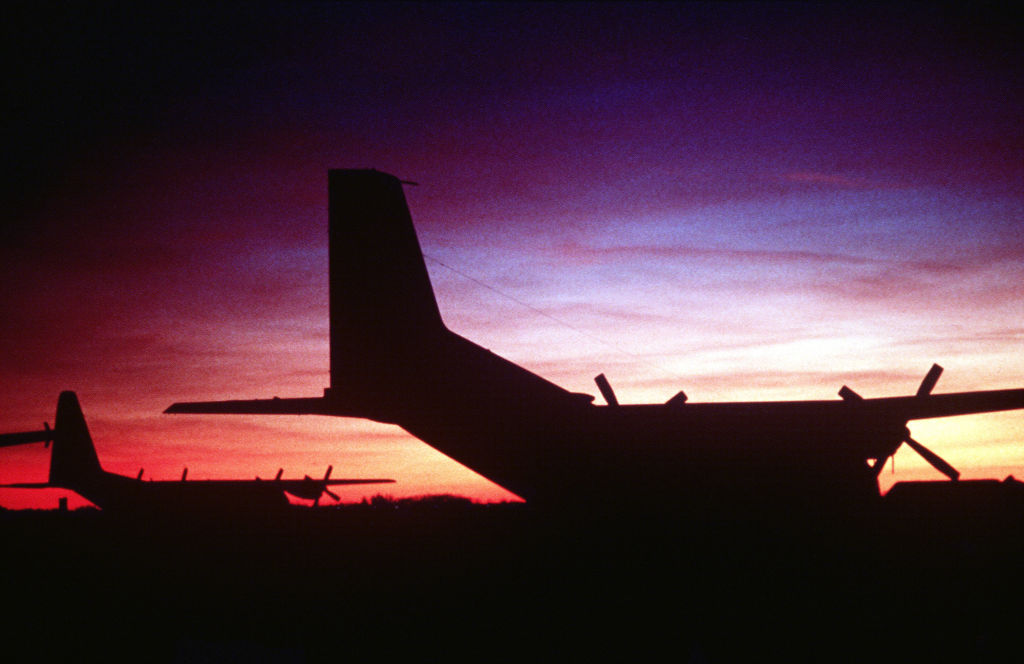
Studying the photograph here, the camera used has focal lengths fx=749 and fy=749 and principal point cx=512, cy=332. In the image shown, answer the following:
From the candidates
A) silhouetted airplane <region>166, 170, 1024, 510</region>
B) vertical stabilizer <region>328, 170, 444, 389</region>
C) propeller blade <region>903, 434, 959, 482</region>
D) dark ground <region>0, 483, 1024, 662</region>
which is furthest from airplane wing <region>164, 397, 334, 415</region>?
propeller blade <region>903, 434, 959, 482</region>

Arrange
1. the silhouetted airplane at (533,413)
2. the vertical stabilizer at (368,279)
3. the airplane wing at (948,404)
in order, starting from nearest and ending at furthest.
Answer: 1. the vertical stabilizer at (368,279)
2. the silhouetted airplane at (533,413)
3. the airplane wing at (948,404)

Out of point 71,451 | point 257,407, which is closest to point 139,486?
point 71,451

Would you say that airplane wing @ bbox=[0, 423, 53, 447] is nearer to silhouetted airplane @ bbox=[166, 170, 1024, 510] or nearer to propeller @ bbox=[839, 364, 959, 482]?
silhouetted airplane @ bbox=[166, 170, 1024, 510]

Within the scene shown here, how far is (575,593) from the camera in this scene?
15.8 meters

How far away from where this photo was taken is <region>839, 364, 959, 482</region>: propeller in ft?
60.0

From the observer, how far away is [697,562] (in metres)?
17.6

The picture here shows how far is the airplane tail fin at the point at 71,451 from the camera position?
36.7 meters

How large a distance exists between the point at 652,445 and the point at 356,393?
6556 mm

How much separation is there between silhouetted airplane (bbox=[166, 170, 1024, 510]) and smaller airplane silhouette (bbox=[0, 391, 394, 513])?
14.8m

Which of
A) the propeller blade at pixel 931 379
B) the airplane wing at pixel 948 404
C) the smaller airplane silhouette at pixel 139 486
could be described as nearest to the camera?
the airplane wing at pixel 948 404

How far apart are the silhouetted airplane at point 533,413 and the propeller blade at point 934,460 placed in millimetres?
121

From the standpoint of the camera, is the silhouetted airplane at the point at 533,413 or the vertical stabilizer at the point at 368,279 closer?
the vertical stabilizer at the point at 368,279

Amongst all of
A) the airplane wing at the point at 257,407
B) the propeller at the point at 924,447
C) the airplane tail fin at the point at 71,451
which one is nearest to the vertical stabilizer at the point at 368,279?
the airplane wing at the point at 257,407

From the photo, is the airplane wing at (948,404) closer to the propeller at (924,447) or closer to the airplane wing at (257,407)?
the propeller at (924,447)
